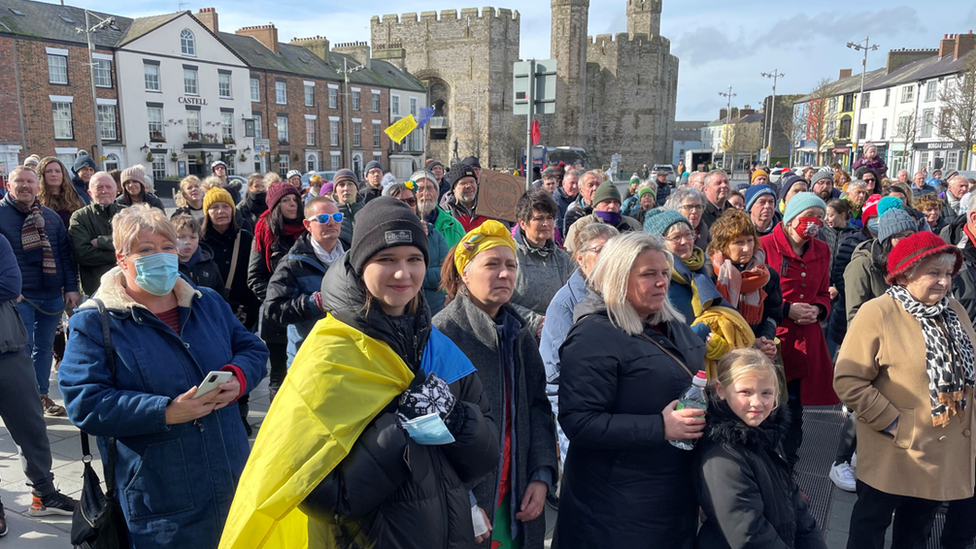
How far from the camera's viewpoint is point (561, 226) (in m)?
7.53

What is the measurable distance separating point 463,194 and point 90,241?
3.48m

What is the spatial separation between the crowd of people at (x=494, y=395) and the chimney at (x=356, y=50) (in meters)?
46.3

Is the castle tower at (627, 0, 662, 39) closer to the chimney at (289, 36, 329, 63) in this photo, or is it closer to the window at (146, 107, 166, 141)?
the chimney at (289, 36, 329, 63)

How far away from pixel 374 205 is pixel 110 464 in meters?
1.50

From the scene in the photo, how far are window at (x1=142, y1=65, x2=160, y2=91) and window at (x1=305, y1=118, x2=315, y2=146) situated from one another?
9.42 meters

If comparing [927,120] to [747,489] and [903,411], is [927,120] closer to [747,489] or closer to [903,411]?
[903,411]

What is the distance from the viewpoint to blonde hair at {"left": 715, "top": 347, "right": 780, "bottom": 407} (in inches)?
90.8

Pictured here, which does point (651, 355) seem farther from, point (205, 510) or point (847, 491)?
point (847, 491)

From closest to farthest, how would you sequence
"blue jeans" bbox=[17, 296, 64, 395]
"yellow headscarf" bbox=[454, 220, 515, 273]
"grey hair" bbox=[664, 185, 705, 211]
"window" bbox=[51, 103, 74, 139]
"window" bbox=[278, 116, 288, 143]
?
1. "yellow headscarf" bbox=[454, 220, 515, 273]
2. "blue jeans" bbox=[17, 296, 64, 395]
3. "grey hair" bbox=[664, 185, 705, 211]
4. "window" bbox=[51, 103, 74, 139]
5. "window" bbox=[278, 116, 288, 143]

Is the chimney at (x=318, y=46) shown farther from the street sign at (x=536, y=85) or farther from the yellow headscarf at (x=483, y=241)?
the yellow headscarf at (x=483, y=241)

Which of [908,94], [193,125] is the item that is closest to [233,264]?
[193,125]

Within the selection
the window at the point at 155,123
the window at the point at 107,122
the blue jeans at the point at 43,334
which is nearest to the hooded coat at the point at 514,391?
the blue jeans at the point at 43,334

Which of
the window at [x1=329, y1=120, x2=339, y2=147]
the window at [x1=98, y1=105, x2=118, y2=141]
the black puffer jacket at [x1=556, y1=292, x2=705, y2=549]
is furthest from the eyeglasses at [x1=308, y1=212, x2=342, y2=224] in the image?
the window at [x1=329, y1=120, x2=339, y2=147]

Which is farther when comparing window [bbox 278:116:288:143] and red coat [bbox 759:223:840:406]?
window [bbox 278:116:288:143]
